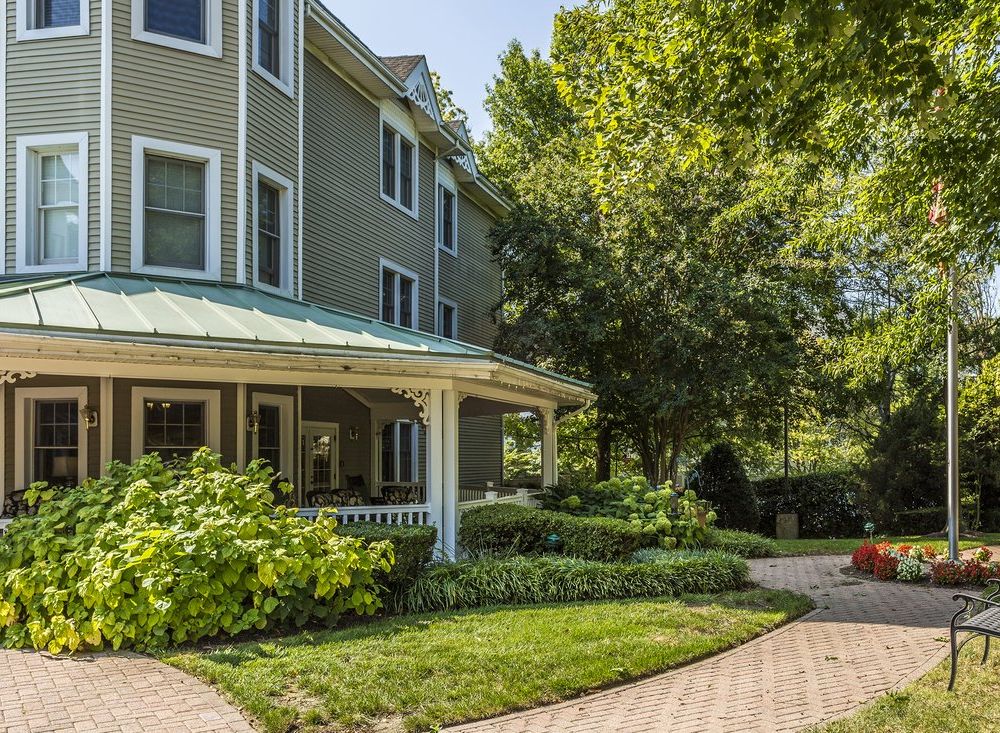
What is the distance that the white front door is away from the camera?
50.8 ft

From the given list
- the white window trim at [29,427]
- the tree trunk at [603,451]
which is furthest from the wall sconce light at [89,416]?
the tree trunk at [603,451]

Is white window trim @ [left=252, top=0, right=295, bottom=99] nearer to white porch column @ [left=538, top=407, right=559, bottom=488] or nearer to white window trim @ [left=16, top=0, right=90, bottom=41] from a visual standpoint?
white window trim @ [left=16, top=0, right=90, bottom=41]

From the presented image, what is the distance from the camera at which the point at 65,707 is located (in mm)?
5824

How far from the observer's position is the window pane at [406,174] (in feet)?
63.6

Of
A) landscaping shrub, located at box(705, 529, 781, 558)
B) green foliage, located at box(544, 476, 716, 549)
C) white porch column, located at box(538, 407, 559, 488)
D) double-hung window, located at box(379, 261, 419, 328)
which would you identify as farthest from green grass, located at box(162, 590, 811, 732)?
double-hung window, located at box(379, 261, 419, 328)

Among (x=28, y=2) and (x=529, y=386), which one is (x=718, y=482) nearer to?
(x=529, y=386)

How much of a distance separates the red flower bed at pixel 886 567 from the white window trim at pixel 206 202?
10.6m

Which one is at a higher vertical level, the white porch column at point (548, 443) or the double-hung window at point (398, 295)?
the double-hung window at point (398, 295)

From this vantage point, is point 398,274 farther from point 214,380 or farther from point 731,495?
point 731,495

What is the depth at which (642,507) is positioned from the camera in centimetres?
1366

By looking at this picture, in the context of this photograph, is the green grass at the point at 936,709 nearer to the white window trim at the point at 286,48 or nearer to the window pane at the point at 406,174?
the white window trim at the point at 286,48

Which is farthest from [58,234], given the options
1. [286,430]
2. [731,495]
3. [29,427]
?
[731,495]

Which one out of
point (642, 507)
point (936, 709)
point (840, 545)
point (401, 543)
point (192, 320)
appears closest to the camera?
point (936, 709)

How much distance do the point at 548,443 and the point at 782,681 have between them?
9706mm
